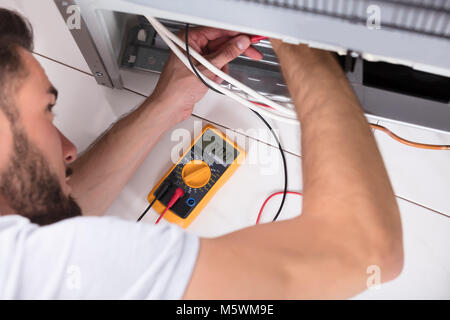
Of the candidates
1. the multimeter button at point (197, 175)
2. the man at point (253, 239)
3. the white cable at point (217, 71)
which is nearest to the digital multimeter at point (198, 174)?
the multimeter button at point (197, 175)

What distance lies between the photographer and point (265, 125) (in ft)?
2.55

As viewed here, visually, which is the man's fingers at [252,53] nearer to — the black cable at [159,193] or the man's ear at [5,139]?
the black cable at [159,193]

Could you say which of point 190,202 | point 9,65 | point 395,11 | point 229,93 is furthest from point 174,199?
point 395,11

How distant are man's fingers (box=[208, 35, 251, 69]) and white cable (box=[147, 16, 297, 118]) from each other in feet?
0.06

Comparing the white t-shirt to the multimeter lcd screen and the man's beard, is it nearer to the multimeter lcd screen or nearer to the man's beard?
the man's beard

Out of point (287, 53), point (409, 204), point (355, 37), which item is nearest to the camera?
point (355, 37)

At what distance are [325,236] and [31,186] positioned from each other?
0.38m

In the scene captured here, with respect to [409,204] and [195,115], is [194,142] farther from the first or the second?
[409,204]

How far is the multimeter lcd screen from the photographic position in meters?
0.75

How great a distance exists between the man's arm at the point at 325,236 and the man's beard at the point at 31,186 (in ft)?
0.80

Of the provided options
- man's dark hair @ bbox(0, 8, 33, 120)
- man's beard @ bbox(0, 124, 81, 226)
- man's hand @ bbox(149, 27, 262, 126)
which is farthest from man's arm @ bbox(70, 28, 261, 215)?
man's dark hair @ bbox(0, 8, 33, 120)

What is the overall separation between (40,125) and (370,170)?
41 cm

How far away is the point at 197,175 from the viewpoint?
0.75 m

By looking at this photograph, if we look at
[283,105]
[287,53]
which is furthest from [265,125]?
[287,53]
